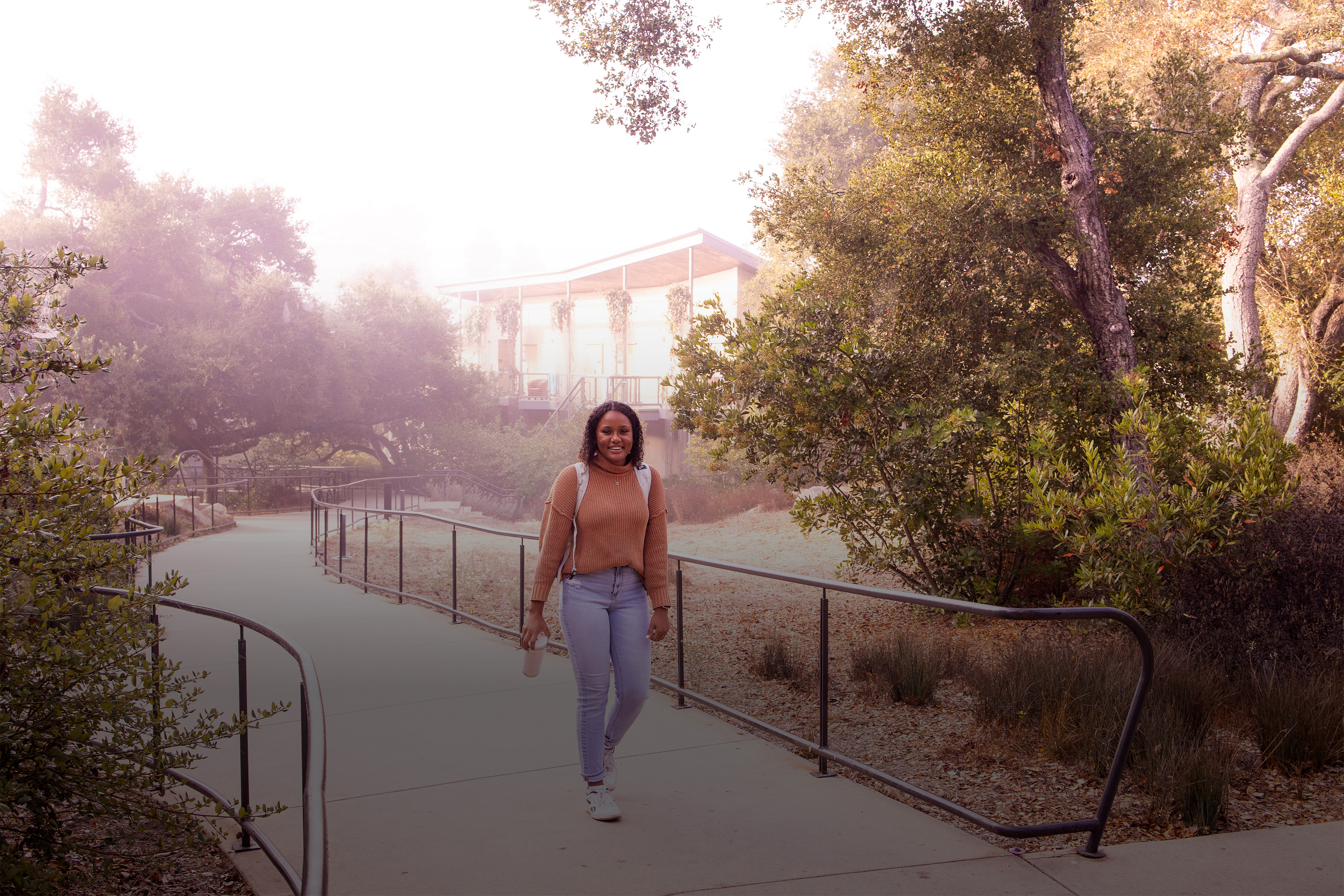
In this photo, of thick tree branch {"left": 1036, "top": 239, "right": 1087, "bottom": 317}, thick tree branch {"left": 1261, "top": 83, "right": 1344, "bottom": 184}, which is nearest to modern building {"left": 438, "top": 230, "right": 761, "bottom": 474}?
thick tree branch {"left": 1261, "top": 83, "right": 1344, "bottom": 184}

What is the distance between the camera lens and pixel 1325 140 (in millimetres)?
13734

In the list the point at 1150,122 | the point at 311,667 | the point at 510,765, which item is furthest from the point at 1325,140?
the point at 311,667

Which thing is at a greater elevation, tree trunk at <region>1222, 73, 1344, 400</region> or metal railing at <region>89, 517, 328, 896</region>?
tree trunk at <region>1222, 73, 1344, 400</region>

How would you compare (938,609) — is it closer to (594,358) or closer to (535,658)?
(535,658)

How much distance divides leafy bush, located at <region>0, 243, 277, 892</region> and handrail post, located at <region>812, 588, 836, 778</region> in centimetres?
241

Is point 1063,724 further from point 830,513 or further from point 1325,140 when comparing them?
point 1325,140

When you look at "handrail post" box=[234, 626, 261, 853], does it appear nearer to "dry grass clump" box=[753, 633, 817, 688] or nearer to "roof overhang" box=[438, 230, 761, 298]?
"dry grass clump" box=[753, 633, 817, 688]

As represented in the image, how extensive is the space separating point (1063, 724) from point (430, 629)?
565 centimetres

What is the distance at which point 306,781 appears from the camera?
248cm

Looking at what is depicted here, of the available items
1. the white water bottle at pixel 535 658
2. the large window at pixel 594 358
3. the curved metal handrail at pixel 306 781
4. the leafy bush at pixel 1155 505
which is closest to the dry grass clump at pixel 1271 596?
the leafy bush at pixel 1155 505

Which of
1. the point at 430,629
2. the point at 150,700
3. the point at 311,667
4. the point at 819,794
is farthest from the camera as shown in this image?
the point at 430,629

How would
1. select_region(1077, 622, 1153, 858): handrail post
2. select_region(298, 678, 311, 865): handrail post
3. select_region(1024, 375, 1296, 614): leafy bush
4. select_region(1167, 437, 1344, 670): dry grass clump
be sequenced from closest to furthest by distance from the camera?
select_region(298, 678, 311, 865): handrail post, select_region(1077, 622, 1153, 858): handrail post, select_region(1167, 437, 1344, 670): dry grass clump, select_region(1024, 375, 1296, 614): leafy bush

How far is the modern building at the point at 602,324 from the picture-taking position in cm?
2948

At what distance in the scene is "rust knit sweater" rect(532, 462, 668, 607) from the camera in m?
3.86
